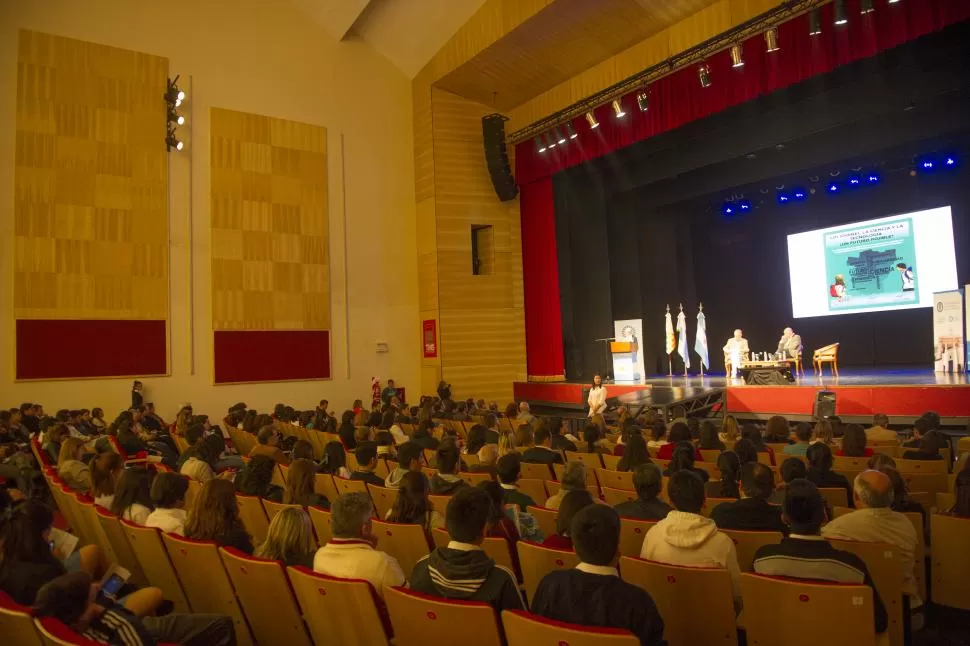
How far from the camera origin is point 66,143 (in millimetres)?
12297

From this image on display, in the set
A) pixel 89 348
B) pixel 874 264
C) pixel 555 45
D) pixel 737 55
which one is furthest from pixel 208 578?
pixel 874 264

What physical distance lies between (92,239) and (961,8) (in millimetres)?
13435

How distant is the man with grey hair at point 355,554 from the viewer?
2.72m

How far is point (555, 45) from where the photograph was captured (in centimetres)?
1341

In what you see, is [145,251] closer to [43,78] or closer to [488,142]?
[43,78]

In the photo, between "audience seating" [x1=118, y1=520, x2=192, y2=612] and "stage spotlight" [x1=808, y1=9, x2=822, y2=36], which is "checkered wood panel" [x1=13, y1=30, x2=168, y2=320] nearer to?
"audience seating" [x1=118, y1=520, x2=192, y2=612]

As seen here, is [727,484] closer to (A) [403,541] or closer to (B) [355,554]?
(A) [403,541]

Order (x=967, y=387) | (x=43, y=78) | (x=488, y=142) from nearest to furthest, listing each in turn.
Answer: (x=967, y=387), (x=43, y=78), (x=488, y=142)

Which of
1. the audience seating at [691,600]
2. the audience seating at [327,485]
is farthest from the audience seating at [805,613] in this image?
the audience seating at [327,485]

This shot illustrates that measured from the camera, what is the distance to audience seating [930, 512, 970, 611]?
331cm

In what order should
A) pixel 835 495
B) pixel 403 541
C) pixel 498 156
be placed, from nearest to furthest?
pixel 403 541, pixel 835 495, pixel 498 156

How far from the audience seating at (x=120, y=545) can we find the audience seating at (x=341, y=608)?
1.62 metres

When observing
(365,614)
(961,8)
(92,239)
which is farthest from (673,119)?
(365,614)

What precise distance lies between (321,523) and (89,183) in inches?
434
